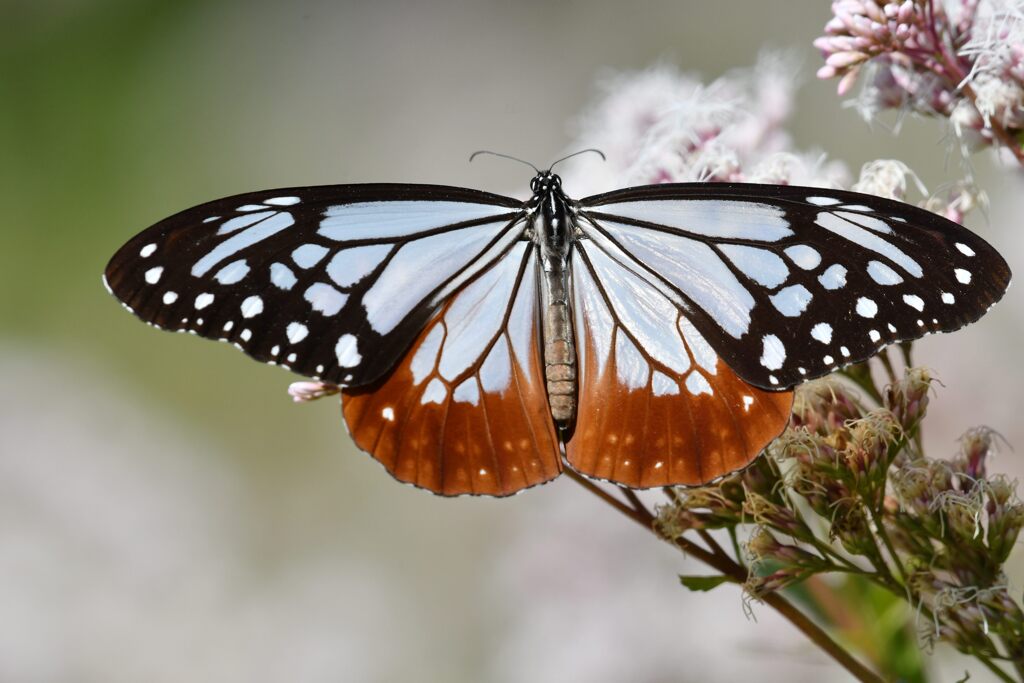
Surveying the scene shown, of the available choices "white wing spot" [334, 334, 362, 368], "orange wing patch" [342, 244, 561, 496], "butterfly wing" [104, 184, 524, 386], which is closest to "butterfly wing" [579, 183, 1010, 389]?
"orange wing patch" [342, 244, 561, 496]

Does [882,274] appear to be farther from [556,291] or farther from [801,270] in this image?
[556,291]

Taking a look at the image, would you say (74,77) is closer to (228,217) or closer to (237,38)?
(237,38)

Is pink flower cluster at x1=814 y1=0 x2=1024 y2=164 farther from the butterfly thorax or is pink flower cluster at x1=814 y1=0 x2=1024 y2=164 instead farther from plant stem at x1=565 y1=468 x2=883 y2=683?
plant stem at x1=565 y1=468 x2=883 y2=683

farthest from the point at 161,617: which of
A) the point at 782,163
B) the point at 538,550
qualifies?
the point at 782,163

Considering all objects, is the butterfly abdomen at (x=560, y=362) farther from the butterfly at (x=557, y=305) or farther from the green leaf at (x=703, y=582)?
the green leaf at (x=703, y=582)

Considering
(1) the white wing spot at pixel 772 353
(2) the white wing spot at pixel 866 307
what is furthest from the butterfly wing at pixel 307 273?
(2) the white wing spot at pixel 866 307

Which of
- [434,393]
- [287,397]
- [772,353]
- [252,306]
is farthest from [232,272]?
[287,397]

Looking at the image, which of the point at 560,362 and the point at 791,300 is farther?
the point at 560,362
